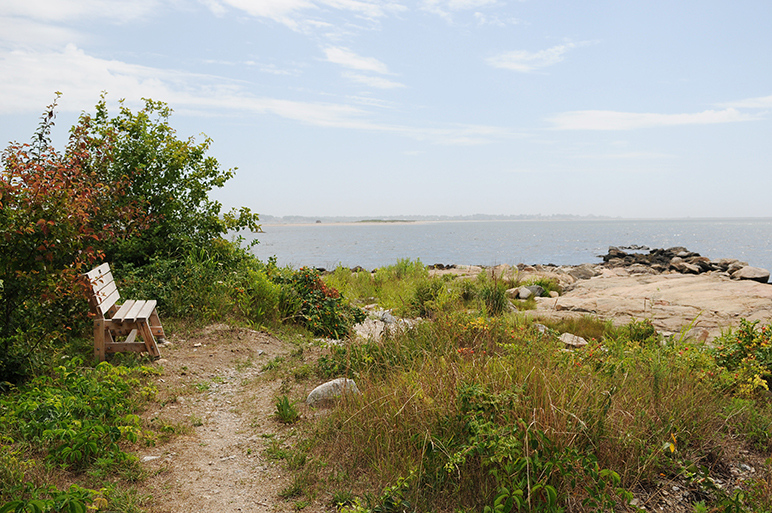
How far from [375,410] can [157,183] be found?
24.6ft

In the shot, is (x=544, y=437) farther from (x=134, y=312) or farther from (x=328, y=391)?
(x=134, y=312)

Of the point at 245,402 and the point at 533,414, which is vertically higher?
the point at 533,414

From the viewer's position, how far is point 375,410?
4.14 metres

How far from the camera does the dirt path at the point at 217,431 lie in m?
3.53

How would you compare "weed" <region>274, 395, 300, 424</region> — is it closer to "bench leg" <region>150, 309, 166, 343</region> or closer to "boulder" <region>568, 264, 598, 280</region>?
"bench leg" <region>150, 309, 166, 343</region>

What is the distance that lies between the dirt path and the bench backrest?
0.95m

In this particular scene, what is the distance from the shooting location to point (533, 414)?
3387mm

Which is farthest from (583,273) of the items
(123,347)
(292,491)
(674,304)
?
(292,491)

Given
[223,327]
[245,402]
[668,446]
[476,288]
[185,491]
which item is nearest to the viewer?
[668,446]

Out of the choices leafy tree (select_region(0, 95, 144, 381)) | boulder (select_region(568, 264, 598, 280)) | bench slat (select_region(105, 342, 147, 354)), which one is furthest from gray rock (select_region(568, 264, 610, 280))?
leafy tree (select_region(0, 95, 144, 381))

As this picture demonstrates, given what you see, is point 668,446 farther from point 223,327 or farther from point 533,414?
point 223,327

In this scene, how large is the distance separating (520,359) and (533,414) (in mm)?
949

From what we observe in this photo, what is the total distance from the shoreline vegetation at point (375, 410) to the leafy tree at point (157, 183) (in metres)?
1.66

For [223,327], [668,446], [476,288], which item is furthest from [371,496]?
[476,288]
